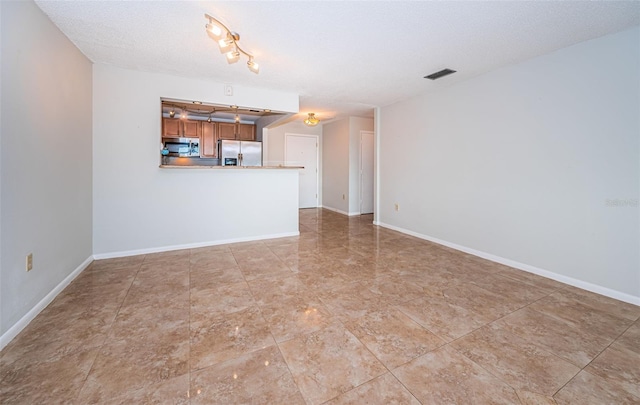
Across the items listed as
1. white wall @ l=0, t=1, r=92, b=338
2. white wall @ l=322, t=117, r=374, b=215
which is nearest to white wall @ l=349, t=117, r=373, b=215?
white wall @ l=322, t=117, r=374, b=215

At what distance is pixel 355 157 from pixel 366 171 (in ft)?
1.51

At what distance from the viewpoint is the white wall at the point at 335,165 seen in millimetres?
6324

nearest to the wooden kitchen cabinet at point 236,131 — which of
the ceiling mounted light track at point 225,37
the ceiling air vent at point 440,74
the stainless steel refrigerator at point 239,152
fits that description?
the stainless steel refrigerator at point 239,152

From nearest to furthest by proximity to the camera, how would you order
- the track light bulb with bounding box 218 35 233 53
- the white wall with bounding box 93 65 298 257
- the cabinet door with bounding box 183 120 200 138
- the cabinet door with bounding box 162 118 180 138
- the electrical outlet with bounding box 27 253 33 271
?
the electrical outlet with bounding box 27 253 33 271
the track light bulb with bounding box 218 35 233 53
the white wall with bounding box 93 65 298 257
the cabinet door with bounding box 162 118 180 138
the cabinet door with bounding box 183 120 200 138

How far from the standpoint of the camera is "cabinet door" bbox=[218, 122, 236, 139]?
20.5 feet

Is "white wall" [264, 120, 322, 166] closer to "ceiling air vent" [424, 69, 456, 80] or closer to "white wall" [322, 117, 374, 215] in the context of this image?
"white wall" [322, 117, 374, 215]

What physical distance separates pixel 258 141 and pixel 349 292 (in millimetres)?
4913

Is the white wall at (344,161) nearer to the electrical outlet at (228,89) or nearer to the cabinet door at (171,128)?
the electrical outlet at (228,89)

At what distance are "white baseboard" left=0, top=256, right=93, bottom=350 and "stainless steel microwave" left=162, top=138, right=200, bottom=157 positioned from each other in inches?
144

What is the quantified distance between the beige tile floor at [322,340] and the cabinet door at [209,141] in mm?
3708

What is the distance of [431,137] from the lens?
4070mm

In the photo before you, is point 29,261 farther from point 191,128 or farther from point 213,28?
point 191,128

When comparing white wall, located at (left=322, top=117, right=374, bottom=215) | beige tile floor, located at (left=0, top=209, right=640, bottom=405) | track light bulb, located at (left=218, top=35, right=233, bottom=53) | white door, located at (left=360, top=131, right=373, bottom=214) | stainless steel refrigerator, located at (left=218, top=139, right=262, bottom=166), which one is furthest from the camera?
white door, located at (left=360, top=131, right=373, bottom=214)

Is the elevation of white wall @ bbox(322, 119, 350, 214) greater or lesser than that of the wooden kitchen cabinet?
lesser
